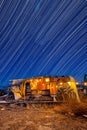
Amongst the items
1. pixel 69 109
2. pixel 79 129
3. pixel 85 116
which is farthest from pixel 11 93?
pixel 79 129

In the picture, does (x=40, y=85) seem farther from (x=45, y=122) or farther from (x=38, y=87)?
(x=45, y=122)

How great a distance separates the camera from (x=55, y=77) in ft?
66.8

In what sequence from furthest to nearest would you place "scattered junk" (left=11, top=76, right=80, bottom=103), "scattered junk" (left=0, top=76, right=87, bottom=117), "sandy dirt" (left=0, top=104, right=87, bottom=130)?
1. "scattered junk" (left=11, top=76, right=80, bottom=103)
2. "scattered junk" (left=0, top=76, right=87, bottom=117)
3. "sandy dirt" (left=0, top=104, right=87, bottom=130)

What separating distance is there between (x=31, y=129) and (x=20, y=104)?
26.2 feet

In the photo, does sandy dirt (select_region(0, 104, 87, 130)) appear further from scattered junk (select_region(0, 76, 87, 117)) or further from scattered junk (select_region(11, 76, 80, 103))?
scattered junk (select_region(11, 76, 80, 103))

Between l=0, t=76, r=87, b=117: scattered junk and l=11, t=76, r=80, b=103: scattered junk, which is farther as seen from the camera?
l=11, t=76, r=80, b=103: scattered junk

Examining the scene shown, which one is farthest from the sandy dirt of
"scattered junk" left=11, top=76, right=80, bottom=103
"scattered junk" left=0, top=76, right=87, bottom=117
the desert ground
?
"scattered junk" left=11, top=76, right=80, bottom=103

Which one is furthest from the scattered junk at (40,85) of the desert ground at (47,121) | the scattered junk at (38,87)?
the desert ground at (47,121)

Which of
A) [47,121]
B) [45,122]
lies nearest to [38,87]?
[47,121]

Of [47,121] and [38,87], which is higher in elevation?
[38,87]

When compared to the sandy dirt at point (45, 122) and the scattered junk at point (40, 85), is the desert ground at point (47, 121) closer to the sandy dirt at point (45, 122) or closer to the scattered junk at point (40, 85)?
the sandy dirt at point (45, 122)

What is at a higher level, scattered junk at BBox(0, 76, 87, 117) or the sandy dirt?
scattered junk at BBox(0, 76, 87, 117)

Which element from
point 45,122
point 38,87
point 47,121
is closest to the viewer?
point 45,122

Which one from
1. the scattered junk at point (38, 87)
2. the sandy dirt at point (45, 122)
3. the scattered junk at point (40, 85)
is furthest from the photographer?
the scattered junk at point (40, 85)
